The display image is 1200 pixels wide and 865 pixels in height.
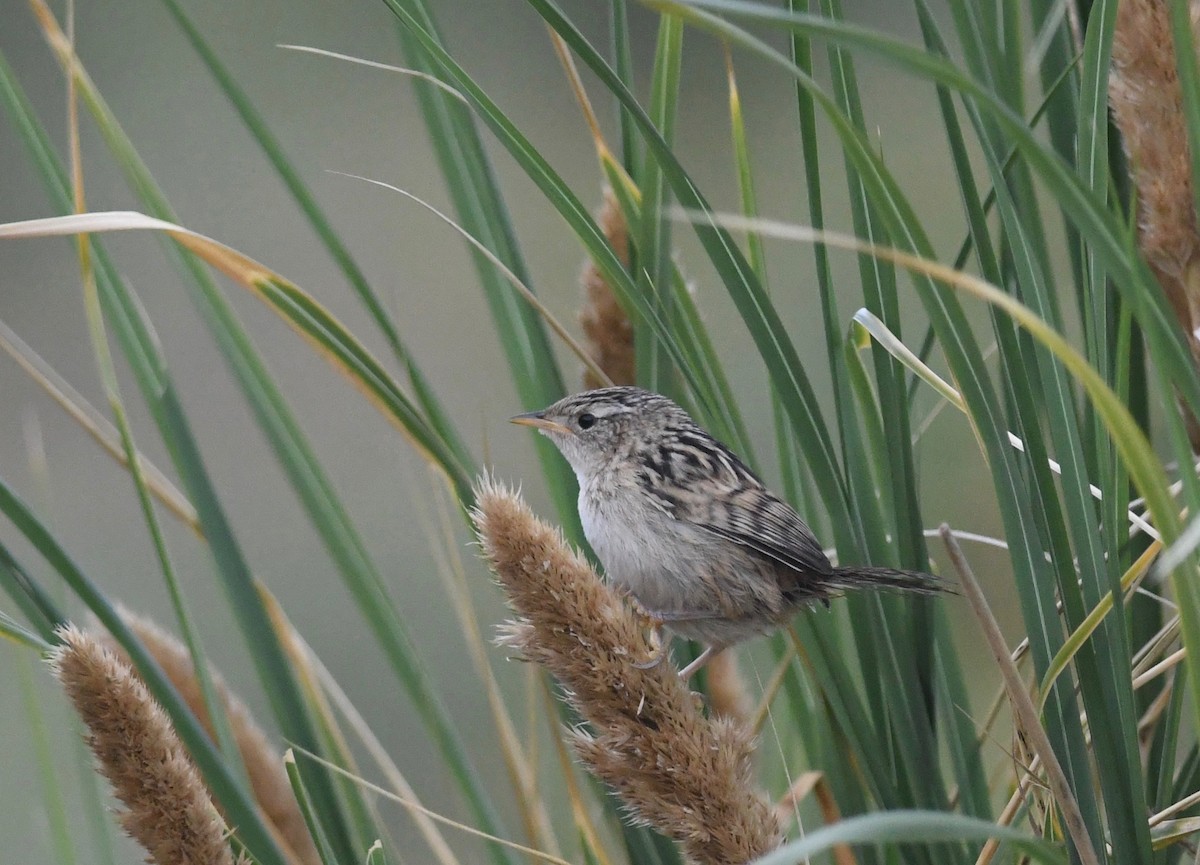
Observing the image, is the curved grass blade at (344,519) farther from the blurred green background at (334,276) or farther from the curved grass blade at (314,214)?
the blurred green background at (334,276)

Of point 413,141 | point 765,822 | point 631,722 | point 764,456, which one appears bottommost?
point 764,456

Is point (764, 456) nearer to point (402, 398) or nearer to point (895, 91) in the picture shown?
point (895, 91)

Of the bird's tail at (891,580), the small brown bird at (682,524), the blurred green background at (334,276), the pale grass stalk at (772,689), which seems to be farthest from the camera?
the blurred green background at (334,276)

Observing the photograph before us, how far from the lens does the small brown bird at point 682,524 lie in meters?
1.96

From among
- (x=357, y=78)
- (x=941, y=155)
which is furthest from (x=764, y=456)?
(x=357, y=78)

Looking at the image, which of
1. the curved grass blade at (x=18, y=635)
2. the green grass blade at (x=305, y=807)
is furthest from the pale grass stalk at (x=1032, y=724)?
the curved grass blade at (x=18, y=635)

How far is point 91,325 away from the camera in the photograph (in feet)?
5.35

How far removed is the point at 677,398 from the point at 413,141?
6.51 metres

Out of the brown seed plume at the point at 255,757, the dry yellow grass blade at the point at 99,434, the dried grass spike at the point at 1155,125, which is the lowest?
the brown seed plume at the point at 255,757

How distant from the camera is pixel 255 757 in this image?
1.87 meters

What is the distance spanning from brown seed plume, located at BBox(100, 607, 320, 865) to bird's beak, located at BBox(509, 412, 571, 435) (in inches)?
25.4

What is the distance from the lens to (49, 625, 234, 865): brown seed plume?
131 cm

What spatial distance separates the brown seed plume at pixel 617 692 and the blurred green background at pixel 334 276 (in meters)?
4.09

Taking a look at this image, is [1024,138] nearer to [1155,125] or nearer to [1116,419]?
[1116,419]
